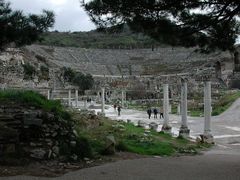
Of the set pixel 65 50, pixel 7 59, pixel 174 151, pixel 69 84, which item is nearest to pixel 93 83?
pixel 69 84

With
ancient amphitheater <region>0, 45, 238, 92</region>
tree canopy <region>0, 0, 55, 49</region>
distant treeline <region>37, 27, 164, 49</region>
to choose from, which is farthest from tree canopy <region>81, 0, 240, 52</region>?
distant treeline <region>37, 27, 164, 49</region>

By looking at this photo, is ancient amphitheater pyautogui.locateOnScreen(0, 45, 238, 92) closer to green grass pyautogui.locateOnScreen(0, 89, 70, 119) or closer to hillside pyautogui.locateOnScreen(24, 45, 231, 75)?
hillside pyautogui.locateOnScreen(24, 45, 231, 75)

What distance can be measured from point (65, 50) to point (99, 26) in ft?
432

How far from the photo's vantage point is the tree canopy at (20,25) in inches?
445

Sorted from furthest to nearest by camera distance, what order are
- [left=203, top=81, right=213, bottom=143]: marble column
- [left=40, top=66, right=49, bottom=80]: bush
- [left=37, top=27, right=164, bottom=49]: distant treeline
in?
[left=37, top=27, right=164, bottom=49]: distant treeline, [left=40, top=66, right=49, bottom=80]: bush, [left=203, top=81, right=213, bottom=143]: marble column

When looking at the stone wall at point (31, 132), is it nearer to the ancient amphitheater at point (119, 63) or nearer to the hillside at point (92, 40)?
the ancient amphitheater at point (119, 63)

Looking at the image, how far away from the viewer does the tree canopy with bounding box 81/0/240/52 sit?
37.8ft

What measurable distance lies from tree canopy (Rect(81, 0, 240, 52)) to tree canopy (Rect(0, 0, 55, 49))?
1.09 meters

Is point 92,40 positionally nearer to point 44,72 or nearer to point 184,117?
point 44,72

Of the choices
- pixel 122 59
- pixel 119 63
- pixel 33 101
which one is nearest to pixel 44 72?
pixel 119 63

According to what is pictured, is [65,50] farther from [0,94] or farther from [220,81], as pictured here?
[0,94]

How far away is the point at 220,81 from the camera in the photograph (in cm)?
10019

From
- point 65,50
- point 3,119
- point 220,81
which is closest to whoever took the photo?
point 3,119

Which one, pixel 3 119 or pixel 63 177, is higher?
pixel 3 119
